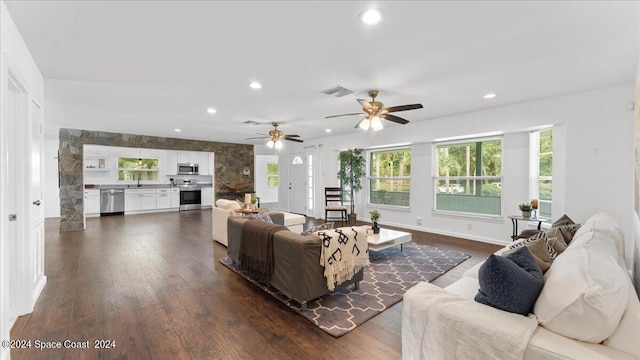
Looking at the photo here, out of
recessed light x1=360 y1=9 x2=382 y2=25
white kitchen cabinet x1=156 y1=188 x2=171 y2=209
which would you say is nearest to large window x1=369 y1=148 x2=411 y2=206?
recessed light x1=360 y1=9 x2=382 y2=25

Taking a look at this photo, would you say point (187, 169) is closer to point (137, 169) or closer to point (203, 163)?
point (203, 163)

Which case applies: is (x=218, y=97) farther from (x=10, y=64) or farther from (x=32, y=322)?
(x=32, y=322)

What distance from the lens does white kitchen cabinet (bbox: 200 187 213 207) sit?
966 centimetres

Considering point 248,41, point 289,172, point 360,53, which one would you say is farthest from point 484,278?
point 289,172

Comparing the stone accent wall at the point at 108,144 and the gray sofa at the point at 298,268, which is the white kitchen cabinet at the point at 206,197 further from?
the gray sofa at the point at 298,268

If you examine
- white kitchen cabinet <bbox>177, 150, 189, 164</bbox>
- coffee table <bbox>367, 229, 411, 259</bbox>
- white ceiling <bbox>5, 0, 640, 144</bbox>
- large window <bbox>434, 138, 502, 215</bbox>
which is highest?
white ceiling <bbox>5, 0, 640, 144</bbox>

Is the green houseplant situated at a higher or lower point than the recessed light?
lower

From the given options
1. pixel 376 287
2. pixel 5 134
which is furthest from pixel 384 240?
pixel 5 134

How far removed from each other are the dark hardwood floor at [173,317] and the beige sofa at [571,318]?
0.74 m

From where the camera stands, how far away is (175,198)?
360 inches

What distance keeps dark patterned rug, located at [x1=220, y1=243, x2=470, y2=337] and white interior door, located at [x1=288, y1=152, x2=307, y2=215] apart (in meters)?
4.60

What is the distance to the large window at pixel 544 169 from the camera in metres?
4.37

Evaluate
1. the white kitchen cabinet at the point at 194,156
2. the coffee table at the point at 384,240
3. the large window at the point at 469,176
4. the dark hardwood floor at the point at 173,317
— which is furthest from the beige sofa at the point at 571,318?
the white kitchen cabinet at the point at 194,156

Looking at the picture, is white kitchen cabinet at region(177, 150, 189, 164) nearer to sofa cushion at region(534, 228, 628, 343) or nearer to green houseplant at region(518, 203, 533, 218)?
green houseplant at region(518, 203, 533, 218)
